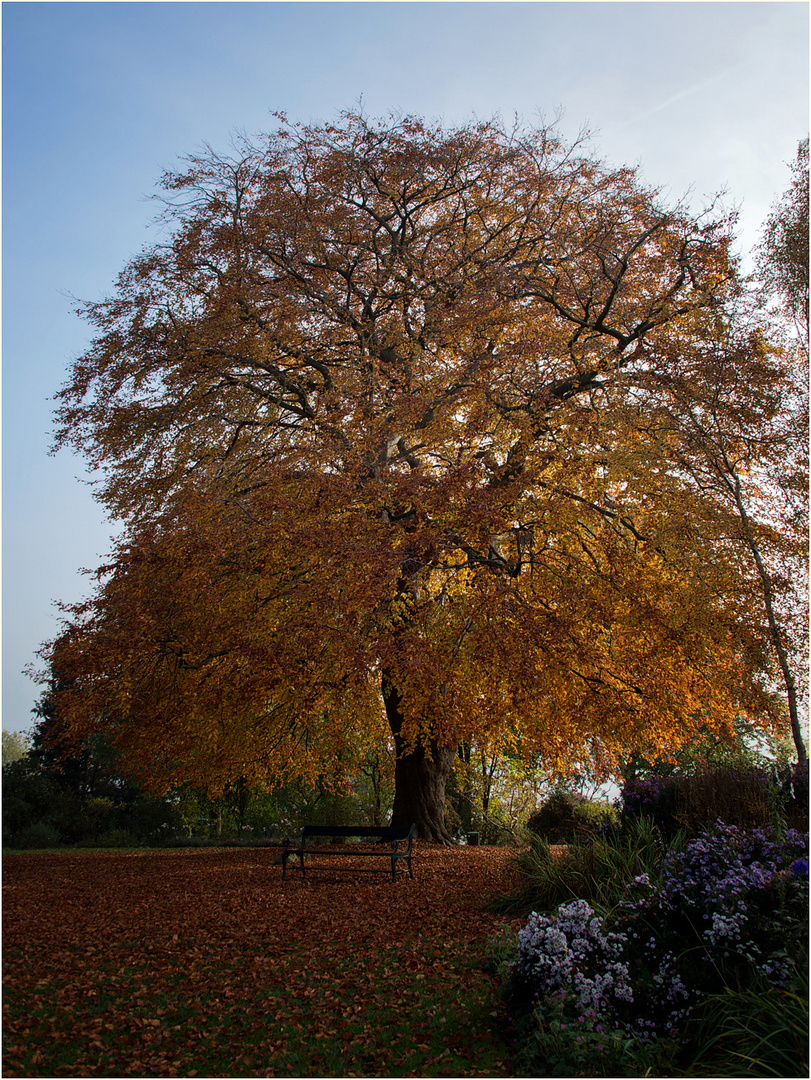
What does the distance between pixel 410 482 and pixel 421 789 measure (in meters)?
6.54

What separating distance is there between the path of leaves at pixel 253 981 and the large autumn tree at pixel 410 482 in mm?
2785

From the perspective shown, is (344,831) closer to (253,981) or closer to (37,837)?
(253,981)

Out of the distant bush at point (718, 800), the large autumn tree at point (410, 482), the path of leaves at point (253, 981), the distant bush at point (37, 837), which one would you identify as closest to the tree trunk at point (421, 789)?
the large autumn tree at point (410, 482)

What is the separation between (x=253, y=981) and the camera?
5637mm

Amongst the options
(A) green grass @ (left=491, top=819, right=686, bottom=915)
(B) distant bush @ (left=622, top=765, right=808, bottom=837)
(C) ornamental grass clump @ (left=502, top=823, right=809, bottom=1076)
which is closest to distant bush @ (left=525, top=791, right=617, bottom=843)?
(B) distant bush @ (left=622, top=765, right=808, bottom=837)

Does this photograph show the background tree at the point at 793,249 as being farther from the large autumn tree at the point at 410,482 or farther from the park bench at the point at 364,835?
the park bench at the point at 364,835

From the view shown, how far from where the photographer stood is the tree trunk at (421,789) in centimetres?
1343

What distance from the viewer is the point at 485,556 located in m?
10.9

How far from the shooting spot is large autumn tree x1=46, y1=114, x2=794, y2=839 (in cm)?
998

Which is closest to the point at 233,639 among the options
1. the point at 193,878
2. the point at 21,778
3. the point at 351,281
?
the point at 193,878

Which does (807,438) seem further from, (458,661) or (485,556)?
(458,661)

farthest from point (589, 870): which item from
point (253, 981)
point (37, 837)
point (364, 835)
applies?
point (37, 837)

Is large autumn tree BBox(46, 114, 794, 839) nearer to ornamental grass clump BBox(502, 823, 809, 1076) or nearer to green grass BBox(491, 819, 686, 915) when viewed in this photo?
green grass BBox(491, 819, 686, 915)

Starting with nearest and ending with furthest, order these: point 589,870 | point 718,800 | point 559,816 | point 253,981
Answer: point 253,981
point 589,870
point 718,800
point 559,816
